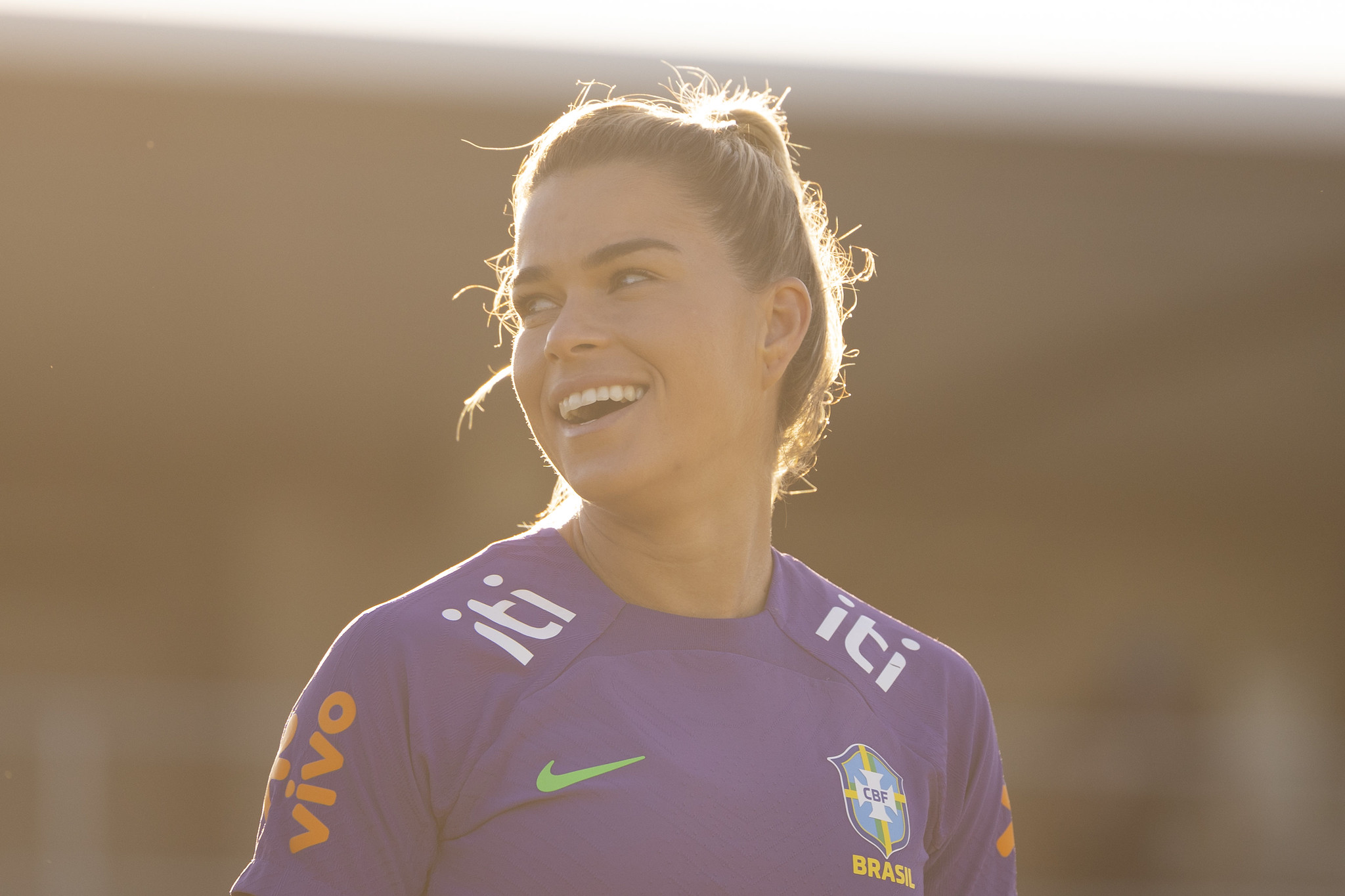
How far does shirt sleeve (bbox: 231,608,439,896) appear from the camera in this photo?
1432 mm

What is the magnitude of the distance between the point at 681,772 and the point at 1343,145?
6.08 metres

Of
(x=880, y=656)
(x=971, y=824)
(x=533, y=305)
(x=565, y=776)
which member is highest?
(x=533, y=305)

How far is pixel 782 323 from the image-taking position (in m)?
1.91

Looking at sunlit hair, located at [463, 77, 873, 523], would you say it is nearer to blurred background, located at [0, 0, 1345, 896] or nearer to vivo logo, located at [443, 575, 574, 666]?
vivo logo, located at [443, 575, 574, 666]

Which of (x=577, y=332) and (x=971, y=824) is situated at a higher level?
(x=577, y=332)

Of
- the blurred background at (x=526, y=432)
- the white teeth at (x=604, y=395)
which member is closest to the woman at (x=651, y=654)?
the white teeth at (x=604, y=395)

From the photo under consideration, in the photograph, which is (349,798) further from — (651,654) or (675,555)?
(675,555)

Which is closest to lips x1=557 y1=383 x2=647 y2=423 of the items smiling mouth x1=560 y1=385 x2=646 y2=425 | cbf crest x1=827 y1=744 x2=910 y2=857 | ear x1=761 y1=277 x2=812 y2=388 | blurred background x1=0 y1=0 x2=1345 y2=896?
smiling mouth x1=560 y1=385 x2=646 y2=425

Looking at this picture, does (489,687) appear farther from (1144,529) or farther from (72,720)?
(1144,529)

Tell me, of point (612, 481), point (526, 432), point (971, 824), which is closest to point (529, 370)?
point (612, 481)

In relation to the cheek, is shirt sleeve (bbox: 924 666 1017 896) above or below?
below

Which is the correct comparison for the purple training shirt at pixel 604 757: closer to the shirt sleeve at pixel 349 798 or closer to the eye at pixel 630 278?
the shirt sleeve at pixel 349 798

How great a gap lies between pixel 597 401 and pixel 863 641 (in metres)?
0.53

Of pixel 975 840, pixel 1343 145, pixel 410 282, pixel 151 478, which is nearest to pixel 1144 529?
pixel 1343 145
